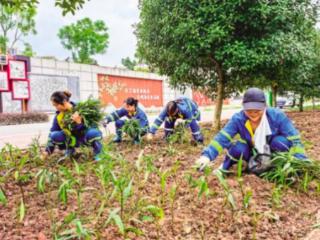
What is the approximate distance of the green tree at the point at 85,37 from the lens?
141 feet

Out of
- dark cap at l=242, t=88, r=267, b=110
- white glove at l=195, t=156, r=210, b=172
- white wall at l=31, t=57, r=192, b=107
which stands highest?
white wall at l=31, t=57, r=192, b=107

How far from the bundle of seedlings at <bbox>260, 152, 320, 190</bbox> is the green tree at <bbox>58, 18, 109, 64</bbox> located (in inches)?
1638

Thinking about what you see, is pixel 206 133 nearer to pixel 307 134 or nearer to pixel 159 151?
pixel 307 134

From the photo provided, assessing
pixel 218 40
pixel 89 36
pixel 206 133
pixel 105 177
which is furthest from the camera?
pixel 89 36

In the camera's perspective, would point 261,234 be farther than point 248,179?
No

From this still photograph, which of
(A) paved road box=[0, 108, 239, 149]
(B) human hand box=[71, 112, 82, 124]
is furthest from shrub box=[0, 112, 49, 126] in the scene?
(B) human hand box=[71, 112, 82, 124]

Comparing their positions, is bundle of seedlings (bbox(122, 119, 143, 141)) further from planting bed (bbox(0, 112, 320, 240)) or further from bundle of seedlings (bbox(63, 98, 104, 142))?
planting bed (bbox(0, 112, 320, 240))

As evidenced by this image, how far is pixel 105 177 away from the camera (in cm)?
282

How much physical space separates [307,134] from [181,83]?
292 cm

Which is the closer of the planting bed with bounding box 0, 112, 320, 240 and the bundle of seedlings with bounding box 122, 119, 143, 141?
the planting bed with bounding box 0, 112, 320, 240

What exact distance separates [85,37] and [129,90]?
22.2 m

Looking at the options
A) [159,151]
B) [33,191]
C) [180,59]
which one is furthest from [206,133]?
[33,191]

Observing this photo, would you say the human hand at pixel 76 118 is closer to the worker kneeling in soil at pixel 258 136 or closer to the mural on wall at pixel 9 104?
the worker kneeling in soil at pixel 258 136

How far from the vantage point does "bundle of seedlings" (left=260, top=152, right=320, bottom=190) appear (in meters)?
3.00
